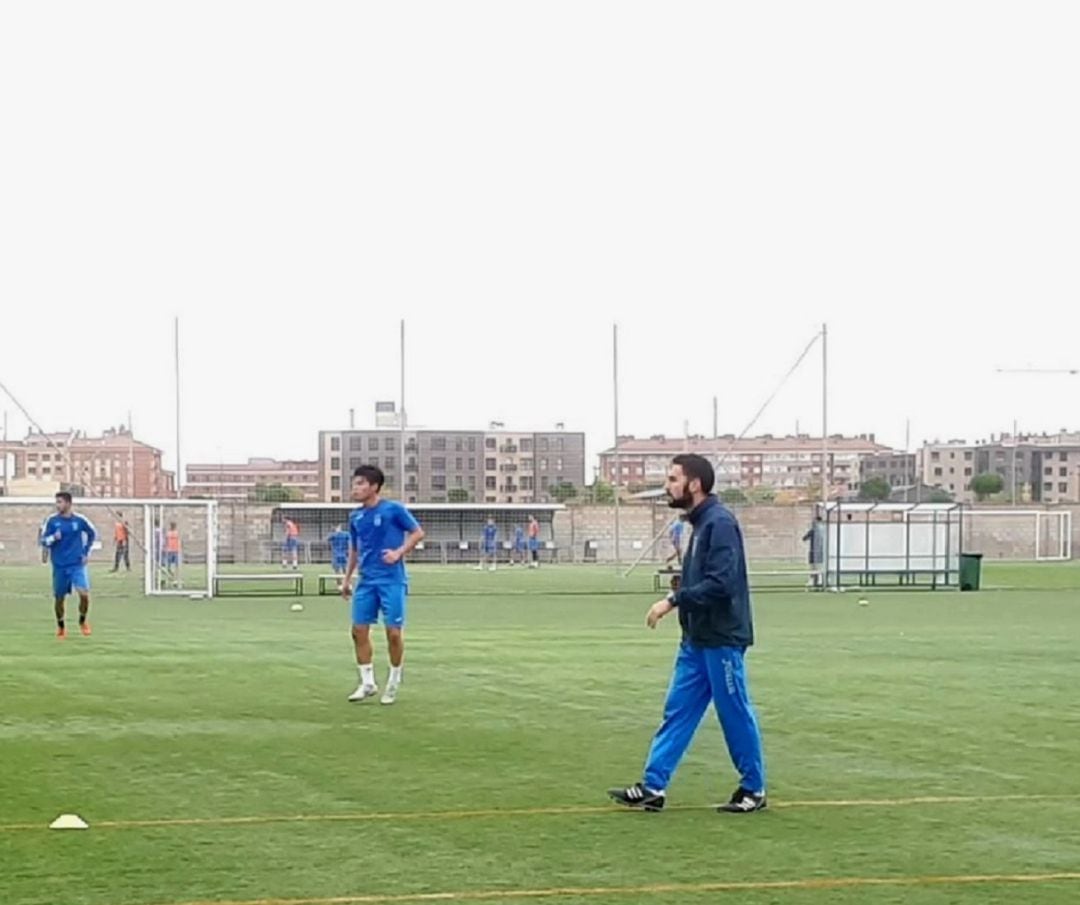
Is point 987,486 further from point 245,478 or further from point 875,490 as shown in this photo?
point 245,478

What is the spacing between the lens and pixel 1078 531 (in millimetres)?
78438

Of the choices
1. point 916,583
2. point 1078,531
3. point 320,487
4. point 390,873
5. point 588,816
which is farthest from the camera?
point 320,487

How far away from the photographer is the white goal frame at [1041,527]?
7273 cm

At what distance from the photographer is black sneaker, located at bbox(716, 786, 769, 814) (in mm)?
9852

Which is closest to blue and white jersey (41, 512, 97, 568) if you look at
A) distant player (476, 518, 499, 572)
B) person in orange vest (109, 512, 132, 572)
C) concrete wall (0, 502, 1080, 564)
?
person in orange vest (109, 512, 132, 572)

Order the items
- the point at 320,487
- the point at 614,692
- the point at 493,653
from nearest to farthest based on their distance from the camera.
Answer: the point at 614,692 → the point at 493,653 → the point at 320,487

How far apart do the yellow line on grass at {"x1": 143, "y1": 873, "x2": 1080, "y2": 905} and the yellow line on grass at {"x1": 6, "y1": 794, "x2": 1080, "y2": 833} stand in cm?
182

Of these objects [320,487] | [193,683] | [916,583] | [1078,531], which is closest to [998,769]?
[193,683]

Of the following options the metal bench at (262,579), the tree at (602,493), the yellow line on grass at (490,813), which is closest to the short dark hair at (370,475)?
the yellow line on grass at (490,813)

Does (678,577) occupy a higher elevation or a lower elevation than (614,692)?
higher

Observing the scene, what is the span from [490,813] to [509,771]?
1565mm

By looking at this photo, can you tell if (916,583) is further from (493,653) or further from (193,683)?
(193,683)

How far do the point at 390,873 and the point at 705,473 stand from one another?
2.94m

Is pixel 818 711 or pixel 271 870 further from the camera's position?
pixel 818 711
